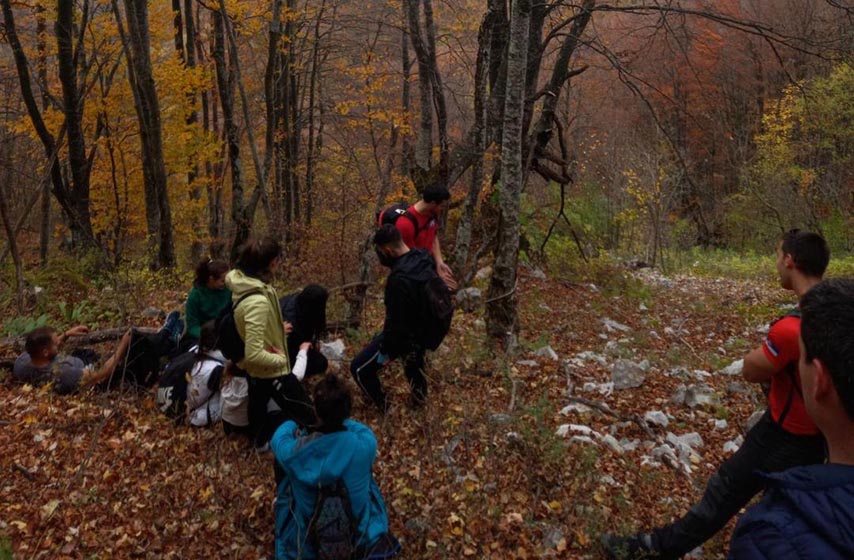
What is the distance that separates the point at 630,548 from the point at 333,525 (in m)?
1.70

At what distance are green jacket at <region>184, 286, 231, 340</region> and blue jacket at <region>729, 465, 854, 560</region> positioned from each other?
500cm

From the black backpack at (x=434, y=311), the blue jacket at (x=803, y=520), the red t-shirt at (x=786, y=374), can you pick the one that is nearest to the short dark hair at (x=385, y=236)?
the black backpack at (x=434, y=311)

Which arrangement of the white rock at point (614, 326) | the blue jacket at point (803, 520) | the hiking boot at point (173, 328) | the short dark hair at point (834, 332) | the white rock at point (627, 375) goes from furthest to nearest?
the white rock at point (614, 326) < the hiking boot at point (173, 328) < the white rock at point (627, 375) < the short dark hair at point (834, 332) < the blue jacket at point (803, 520)

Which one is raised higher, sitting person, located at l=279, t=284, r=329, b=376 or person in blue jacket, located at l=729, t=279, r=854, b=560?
person in blue jacket, located at l=729, t=279, r=854, b=560

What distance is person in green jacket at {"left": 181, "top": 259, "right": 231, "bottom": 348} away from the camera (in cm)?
534

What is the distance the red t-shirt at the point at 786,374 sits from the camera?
8.18ft

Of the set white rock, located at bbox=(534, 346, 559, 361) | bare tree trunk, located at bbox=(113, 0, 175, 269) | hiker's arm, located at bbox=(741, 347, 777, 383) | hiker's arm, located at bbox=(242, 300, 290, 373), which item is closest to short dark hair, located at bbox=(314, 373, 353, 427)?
hiker's arm, located at bbox=(242, 300, 290, 373)

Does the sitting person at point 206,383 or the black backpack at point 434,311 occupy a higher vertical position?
the black backpack at point 434,311

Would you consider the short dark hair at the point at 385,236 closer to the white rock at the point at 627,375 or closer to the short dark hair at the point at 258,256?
the short dark hair at the point at 258,256

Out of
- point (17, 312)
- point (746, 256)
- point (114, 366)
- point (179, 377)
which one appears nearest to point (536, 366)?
point (179, 377)

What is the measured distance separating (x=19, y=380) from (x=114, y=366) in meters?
1.11

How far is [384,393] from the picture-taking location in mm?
4984

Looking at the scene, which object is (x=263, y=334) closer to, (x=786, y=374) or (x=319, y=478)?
(x=319, y=478)

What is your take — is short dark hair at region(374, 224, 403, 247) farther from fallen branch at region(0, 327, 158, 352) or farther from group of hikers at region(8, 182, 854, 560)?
fallen branch at region(0, 327, 158, 352)
